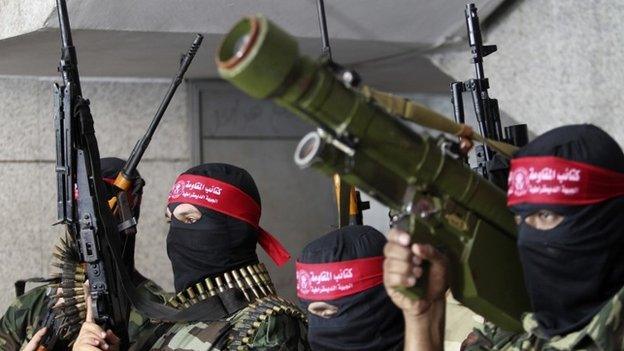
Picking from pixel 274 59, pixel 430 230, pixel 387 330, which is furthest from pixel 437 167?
pixel 387 330

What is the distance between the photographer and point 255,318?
3.92 meters

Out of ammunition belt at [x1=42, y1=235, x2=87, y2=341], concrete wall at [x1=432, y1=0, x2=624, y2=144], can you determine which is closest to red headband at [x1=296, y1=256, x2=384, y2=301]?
ammunition belt at [x1=42, y1=235, x2=87, y2=341]

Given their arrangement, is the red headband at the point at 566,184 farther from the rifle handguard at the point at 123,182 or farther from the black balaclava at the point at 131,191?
the rifle handguard at the point at 123,182

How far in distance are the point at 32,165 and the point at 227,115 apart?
1313 millimetres

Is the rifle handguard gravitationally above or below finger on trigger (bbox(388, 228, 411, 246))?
above

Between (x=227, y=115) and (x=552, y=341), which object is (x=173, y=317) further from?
(x=227, y=115)

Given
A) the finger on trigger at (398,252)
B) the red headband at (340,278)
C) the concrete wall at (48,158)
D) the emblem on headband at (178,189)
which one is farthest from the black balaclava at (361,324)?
the concrete wall at (48,158)

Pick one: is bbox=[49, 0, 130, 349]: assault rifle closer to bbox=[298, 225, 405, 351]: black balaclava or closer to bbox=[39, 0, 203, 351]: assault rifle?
bbox=[39, 0, 203, 351]: assault rifle

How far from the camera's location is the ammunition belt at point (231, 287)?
4.12 meters

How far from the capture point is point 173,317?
4.07 m

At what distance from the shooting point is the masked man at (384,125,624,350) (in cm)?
245

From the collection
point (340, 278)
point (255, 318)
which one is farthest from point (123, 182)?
point (340, 278)

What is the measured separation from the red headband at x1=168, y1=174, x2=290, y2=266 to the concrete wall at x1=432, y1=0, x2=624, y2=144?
2.16 m

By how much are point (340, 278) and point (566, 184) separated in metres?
1.00
